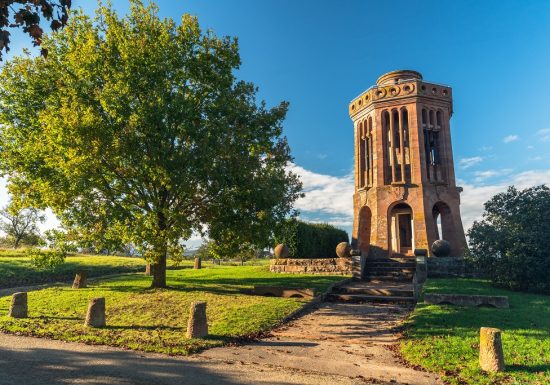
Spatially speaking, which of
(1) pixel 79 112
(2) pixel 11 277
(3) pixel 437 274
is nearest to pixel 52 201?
(1) pixel 79 112

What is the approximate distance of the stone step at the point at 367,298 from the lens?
51.9 feet

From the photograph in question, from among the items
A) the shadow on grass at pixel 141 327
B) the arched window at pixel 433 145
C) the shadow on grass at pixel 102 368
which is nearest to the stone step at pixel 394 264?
the arched window at pixel 433 145

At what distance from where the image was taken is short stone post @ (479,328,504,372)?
293 inches

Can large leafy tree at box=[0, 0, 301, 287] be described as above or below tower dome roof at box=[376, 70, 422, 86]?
below

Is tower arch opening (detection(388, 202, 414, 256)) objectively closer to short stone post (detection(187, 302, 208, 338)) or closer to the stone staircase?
the stone staircase

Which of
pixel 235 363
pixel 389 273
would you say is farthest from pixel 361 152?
pixel 235 363

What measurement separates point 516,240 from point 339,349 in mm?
13012

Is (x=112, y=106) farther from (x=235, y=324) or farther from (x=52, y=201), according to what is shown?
(x=235, y=324)

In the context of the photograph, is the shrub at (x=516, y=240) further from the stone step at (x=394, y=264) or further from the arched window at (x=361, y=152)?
the arched window at (x=361, y=152)

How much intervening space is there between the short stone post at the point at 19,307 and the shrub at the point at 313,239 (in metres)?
16.4

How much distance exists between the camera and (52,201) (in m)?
14.7

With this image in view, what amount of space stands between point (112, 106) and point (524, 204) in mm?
20977

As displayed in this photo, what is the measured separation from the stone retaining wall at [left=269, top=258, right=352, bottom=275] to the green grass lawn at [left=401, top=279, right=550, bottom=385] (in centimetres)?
829

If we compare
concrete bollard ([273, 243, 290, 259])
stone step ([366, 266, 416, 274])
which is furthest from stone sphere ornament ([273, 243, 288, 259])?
stone step ([366, 266, 416, 274])
